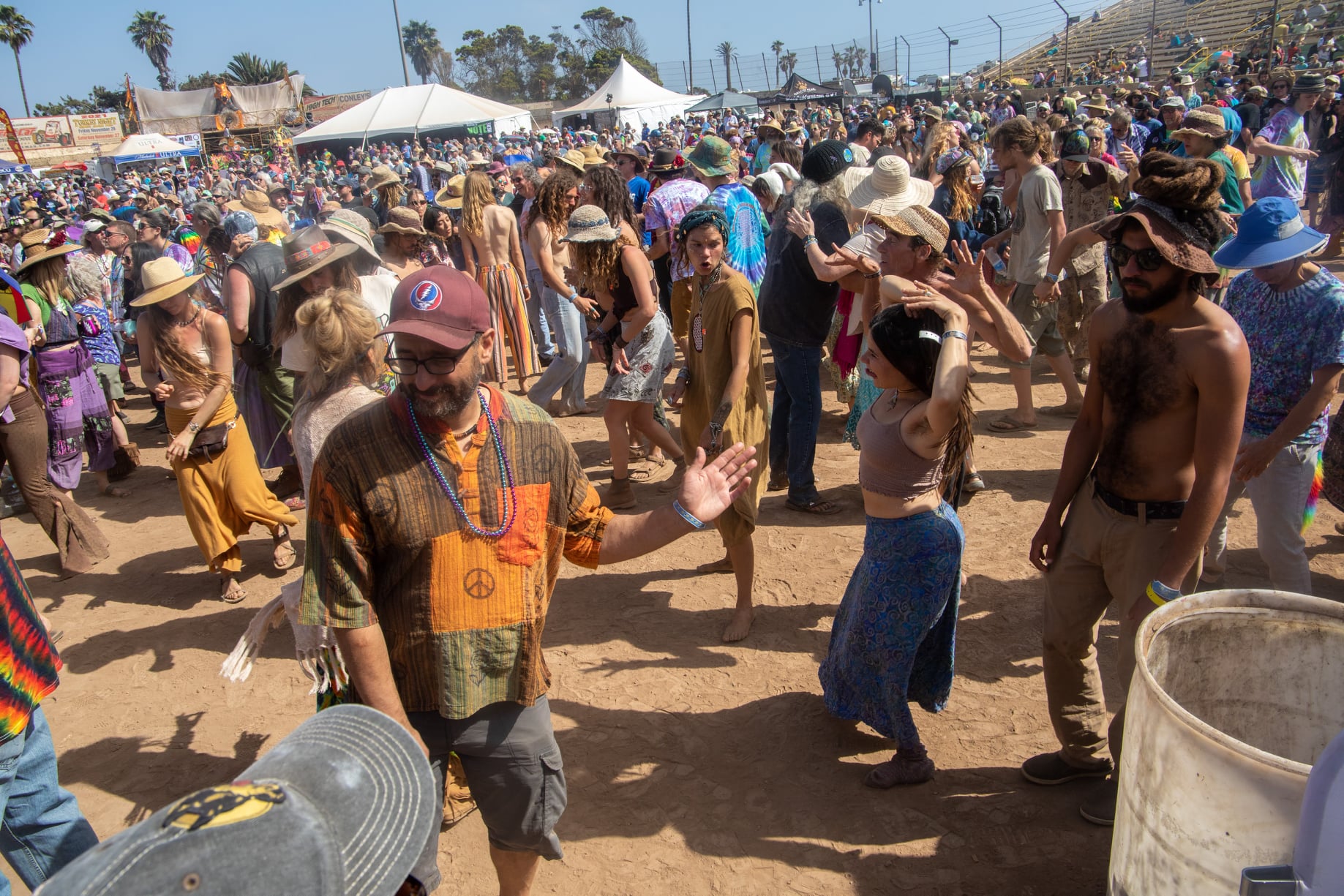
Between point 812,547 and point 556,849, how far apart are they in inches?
115

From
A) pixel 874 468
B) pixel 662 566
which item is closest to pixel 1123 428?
pixel 874 468

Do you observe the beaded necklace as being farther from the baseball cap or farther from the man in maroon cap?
the baseball cap

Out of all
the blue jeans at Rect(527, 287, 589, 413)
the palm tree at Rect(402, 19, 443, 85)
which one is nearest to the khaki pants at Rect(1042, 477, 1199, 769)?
the blue jeans at Rect(527, 287, 589, 413)

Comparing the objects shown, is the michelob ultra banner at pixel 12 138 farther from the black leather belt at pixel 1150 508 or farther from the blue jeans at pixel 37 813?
the black leather belt at pixel 1150 508

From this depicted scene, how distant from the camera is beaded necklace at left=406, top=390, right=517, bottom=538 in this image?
207 cm

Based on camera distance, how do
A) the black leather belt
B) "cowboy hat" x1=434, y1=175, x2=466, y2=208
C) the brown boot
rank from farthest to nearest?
"cowboy hat" x1=434, y1=175, x2=466, y2=208 → the brown boot → the black leather belt

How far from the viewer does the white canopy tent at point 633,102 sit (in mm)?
34094

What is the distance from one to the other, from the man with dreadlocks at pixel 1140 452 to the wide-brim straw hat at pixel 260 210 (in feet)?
20.9

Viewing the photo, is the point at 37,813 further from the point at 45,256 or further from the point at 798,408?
the point at 45,256

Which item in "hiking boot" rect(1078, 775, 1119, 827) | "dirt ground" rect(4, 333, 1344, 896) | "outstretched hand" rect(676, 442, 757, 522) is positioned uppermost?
"outstretched hand" rect(676, 442, 757, 522)

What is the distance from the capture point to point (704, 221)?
13.1 feet

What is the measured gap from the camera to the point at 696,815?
316cm

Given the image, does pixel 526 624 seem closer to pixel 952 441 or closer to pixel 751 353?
pixel 952 441

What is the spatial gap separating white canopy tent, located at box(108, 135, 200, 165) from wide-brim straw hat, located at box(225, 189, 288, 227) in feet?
108
